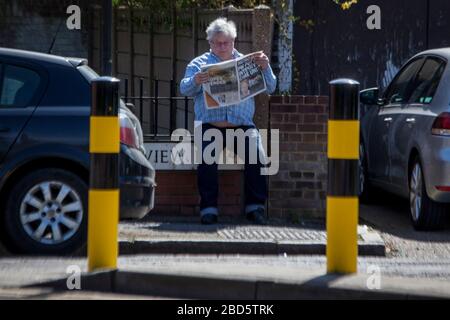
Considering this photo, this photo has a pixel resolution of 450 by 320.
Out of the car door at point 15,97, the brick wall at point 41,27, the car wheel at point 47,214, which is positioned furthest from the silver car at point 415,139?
the brick wall at point 41,27

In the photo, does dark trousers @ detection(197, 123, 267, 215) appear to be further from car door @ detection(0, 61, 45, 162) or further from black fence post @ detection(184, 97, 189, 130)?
car door @ detection(0, 61, 45, 162)

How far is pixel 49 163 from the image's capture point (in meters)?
8.08

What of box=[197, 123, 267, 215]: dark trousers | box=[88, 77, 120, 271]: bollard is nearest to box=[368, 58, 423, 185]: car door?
box=[197, 123, 267, 215]: dark trousers

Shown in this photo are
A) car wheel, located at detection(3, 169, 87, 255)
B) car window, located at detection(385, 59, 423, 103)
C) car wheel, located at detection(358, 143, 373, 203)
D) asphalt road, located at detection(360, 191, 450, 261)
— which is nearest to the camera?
car wheel, located at detection(3, 169, 87, 255)

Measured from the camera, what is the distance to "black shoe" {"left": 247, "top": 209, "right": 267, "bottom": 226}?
9562mm

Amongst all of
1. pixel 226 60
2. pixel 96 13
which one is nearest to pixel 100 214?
pixel 226 60

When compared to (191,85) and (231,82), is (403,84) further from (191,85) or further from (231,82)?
(191,85)

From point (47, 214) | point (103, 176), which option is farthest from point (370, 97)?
point (103, 176)

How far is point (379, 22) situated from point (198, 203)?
4975 mm

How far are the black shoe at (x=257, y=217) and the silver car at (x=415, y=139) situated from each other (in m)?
1.36

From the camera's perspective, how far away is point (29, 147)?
26.1 feet

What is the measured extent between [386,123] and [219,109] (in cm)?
217

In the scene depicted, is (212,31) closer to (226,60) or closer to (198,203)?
(226,60)

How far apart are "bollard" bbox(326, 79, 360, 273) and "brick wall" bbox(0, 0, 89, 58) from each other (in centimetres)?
950
